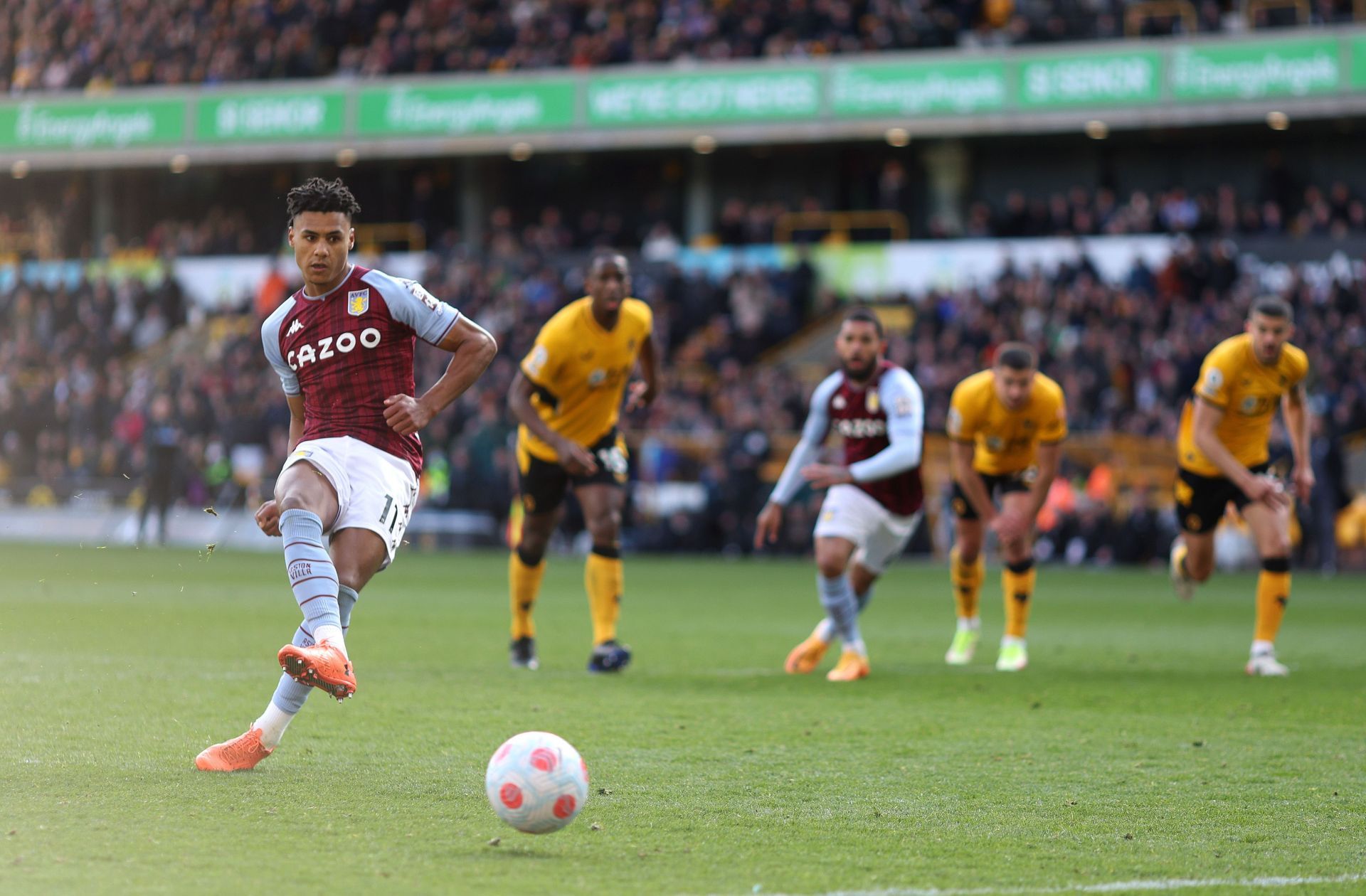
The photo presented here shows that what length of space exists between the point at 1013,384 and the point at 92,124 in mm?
32292

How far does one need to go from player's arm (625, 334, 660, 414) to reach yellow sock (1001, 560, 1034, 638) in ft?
7.98

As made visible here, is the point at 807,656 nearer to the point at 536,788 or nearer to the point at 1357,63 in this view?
the point at 536,788

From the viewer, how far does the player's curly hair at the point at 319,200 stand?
19.9 ft

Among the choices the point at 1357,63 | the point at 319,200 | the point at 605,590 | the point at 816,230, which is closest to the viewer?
the point at 319,200

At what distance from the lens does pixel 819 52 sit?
3334cm

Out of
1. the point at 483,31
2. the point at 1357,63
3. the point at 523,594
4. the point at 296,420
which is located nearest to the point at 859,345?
the point at 523,594

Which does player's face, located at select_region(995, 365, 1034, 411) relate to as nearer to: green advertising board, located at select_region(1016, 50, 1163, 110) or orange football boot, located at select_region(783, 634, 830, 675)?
orange football boot, located at select_region(783, 634, 830, 675)

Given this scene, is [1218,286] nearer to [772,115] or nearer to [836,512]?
[772,115]

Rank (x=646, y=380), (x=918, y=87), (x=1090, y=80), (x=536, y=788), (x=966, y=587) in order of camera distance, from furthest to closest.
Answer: (x=918, y=87) → (x=1090, y=80) → (x=966, y=587) → (x=646, y=380) → (x=536, y=788)

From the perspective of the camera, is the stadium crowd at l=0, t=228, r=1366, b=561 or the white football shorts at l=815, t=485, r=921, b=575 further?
the stadium crowd at l=0, t=228, r=1366, b=561

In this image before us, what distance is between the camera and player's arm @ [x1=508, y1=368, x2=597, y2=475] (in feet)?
31.0

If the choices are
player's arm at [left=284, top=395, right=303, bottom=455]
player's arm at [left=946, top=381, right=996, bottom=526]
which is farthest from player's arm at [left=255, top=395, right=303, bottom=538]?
player's arm at [left=946, top=381, right=996, bottom=526]

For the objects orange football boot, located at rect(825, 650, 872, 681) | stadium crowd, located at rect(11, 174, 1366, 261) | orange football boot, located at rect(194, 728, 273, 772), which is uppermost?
stadium crowd, located at rect(11, 174, 1366, 261)

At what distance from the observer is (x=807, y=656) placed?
10.2 meters
